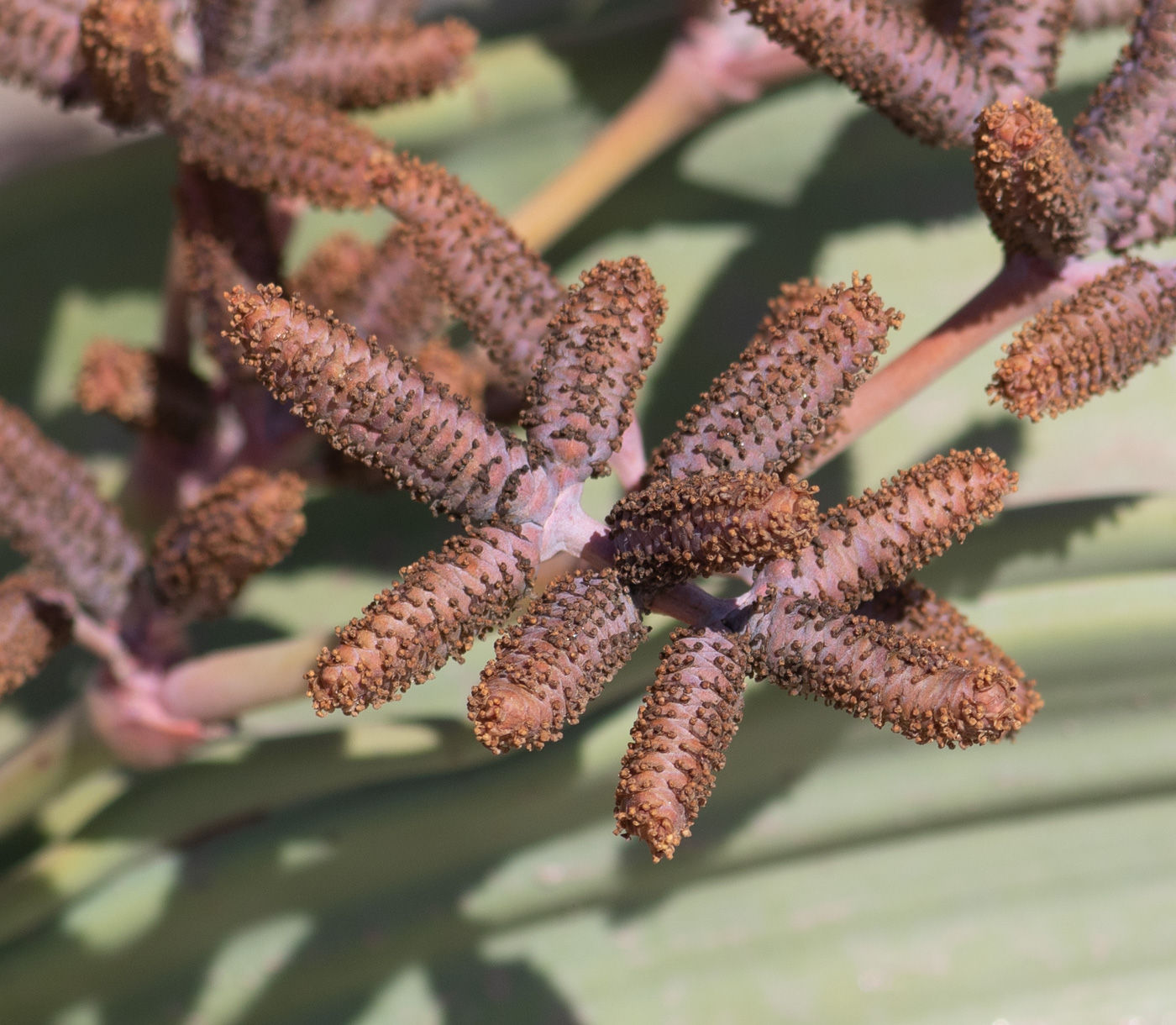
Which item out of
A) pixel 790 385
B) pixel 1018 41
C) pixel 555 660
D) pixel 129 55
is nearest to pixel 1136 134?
pixel 1018 41

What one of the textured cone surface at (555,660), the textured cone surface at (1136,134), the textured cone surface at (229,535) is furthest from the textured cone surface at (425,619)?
the textured cone surface at (1136,134)

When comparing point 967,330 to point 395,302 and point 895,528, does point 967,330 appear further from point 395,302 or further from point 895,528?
point 395,302

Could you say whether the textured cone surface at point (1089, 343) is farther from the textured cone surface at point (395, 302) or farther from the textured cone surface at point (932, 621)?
the textured cone surface at point (395, 302)

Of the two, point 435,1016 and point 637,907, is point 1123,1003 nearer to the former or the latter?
point 637,907

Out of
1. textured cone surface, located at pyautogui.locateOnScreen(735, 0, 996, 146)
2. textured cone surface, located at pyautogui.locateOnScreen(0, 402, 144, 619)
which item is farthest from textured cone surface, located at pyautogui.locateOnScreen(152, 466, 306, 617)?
textured cone surface, located at pyautogui.locateOnScreen(735, 0, 996, 146)

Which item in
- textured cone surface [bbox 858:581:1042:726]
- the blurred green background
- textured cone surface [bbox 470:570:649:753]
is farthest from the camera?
the blurred green background

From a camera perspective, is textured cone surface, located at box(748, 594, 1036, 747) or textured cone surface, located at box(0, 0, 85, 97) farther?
textured cone surface, located at box(0, 0, 85, 97)

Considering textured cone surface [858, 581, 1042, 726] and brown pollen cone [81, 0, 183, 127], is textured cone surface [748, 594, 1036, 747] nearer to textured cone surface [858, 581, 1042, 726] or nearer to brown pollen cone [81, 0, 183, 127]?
textured cone surface [858, 581, 1042, 726]
